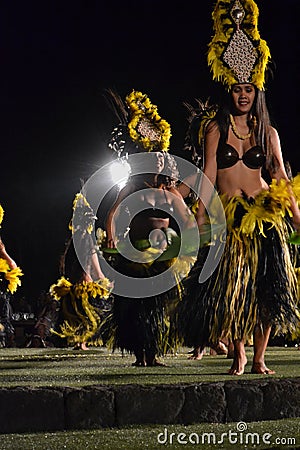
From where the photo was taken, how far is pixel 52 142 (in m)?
8.88

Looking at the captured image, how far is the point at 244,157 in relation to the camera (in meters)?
3.86

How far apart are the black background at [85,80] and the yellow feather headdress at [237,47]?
332 centimetres

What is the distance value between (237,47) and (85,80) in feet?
14.9

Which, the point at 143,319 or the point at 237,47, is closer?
the point at 237,47

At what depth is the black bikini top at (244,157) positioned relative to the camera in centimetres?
384

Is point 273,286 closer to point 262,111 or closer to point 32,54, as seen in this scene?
point 262,111

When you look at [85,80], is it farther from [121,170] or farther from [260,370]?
[260,370]

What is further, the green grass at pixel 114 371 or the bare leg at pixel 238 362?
the bare leg at pixel 238 362

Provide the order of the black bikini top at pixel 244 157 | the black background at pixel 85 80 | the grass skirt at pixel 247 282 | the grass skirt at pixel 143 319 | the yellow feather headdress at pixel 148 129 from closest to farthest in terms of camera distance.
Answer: the grass skirt at pixel 247 282 → the black bikini top at pixel 244 157 → the grass skirt at pixel 143 319 → the yellow feather headdress at pixel 148 129 → the black background at pixel 85 80

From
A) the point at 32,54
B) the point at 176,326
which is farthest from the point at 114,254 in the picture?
the point at 32,54

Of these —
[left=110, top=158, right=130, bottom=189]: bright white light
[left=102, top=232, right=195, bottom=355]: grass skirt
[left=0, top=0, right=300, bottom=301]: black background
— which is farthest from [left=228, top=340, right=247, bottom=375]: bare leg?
[left=0, top=0, right=300, bottom=301]: black background

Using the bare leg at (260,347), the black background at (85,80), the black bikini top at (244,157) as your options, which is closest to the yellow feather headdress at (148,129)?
the black bikini top at (244,157)

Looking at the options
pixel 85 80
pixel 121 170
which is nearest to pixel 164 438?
pixel 121 170

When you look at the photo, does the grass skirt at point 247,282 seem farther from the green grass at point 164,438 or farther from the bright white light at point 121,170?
the bright white light at point 121,170
